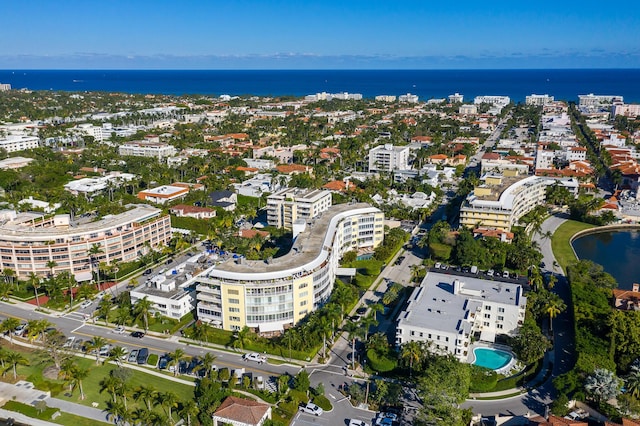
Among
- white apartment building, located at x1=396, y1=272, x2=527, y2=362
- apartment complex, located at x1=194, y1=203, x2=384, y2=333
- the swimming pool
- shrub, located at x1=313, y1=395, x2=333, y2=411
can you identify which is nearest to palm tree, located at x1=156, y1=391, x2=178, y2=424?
shrub, located at x1=313, y1=395, x2=333, y2=411

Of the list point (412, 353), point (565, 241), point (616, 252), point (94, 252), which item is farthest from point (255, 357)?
point (616, 252)

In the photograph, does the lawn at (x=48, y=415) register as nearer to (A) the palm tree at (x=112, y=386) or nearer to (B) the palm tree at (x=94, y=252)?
(A) the palm tree at (x=112, y=386)

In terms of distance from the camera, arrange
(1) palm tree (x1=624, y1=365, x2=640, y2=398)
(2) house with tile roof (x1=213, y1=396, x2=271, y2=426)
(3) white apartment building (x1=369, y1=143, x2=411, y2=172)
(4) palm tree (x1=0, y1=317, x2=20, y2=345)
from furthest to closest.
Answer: (3) white apartment building (x1=369, y1=143, x2=411, y2=172) → (4) palm tree (x1=0, y1=317, x2=20, y2=345) → (1) palm tree (x1=624, y1=365, x2=640, y2=398) → (2) house with tile roof (x1=213, y1=396, x2=271, y2=426)

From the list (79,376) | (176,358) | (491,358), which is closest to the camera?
(79,376)

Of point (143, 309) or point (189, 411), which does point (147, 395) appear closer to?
point (189, 411)

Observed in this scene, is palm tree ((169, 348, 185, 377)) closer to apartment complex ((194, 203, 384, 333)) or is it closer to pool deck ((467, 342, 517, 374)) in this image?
apartment complex ((194, 203, 384, 333))

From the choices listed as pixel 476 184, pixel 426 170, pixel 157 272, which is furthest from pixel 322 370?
pixel 426 170
